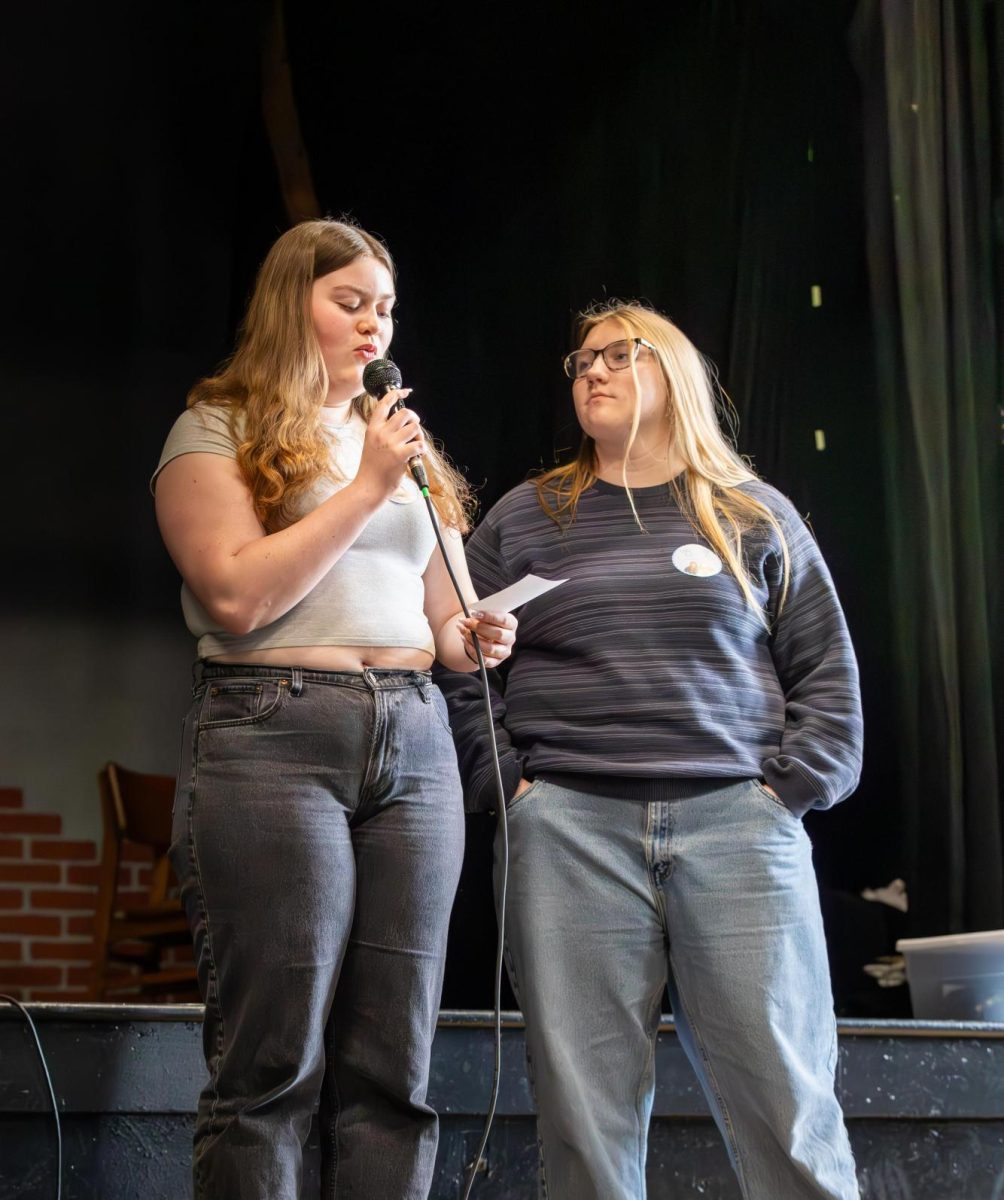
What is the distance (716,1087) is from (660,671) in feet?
1.64

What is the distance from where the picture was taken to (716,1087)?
61.8 inches

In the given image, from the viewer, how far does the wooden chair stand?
3314 millimetres

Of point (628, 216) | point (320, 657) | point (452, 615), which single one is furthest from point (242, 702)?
point (628, 216)

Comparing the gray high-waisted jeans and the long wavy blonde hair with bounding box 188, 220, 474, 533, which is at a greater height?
the long wavy blonde hair with bounding box 188, 220, 474, 533

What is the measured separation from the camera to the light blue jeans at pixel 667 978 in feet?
4.98

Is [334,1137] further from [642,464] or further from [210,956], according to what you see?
[642,464]

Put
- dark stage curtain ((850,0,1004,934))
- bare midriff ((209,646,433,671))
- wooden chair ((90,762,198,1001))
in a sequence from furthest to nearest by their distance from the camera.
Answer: wooden chair ((90,762,198,1001)) → dark stage curtain ((850,0,1004,934)) → bare midriff ((209,646,433,671))

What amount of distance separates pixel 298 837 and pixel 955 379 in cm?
182

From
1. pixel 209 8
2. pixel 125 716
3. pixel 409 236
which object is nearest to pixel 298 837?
pixel 409 236

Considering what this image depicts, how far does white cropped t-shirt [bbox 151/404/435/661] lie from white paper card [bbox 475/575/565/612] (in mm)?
82

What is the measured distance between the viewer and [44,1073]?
67.8 inches

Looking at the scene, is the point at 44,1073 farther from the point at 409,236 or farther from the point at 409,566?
the point at 409,236

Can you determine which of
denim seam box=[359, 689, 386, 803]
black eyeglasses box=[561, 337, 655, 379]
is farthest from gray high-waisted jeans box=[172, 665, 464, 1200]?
black eyeglasses box=[561, 337, 655, 379]

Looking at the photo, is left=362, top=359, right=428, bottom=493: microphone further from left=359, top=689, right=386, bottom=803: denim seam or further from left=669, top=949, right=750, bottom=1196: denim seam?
left=669, top=949, right=750, bottom=1196: denim seam
